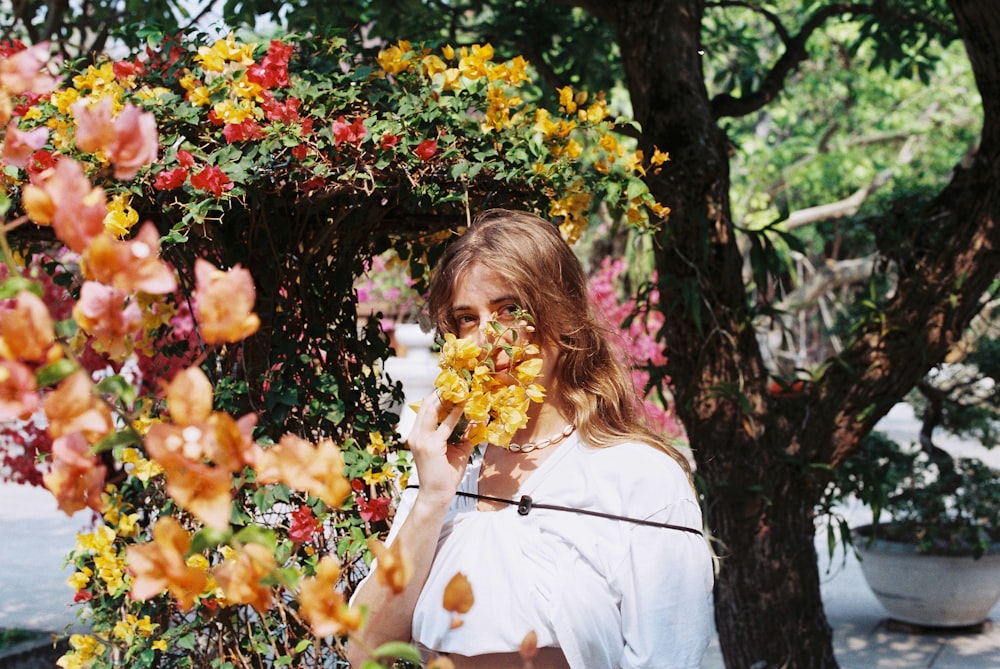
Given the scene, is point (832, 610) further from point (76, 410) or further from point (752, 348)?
point (76, 410)

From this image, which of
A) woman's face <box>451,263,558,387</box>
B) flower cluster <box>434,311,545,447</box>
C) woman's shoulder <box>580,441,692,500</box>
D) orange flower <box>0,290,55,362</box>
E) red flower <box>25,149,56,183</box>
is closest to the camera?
orange flower <box>0,290,55,362</box>

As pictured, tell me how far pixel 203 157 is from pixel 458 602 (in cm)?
153

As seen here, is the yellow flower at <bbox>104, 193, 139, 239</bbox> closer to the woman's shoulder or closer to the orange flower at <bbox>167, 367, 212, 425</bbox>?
the woman's shoulder

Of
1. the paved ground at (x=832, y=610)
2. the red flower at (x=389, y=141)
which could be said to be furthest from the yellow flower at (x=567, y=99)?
the paved ground at (x=832, y=610)

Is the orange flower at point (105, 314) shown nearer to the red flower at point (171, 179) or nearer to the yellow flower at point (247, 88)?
the red flower at point (171, 179)

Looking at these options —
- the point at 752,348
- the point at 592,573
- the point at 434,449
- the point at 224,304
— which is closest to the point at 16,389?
the point at 224,304

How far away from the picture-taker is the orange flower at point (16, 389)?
62 cm

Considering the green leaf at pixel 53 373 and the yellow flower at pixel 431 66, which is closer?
the green leaf at pixel 53 373

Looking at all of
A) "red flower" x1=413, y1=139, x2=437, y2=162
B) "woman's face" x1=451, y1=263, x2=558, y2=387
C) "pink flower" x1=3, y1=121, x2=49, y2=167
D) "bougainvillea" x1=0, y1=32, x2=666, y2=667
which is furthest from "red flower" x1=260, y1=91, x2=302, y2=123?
"pink flower" x1=3, y1=121, x2=49, y2=167

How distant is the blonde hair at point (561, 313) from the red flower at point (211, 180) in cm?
44

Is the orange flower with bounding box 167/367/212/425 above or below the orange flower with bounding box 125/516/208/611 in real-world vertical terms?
above

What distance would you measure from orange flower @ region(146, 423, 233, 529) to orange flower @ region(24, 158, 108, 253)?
0.44 feet

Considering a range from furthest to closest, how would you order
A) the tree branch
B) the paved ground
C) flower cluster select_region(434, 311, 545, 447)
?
the paved ground → the tree branch → flower cluster select_region(434, 311, 545, 447)

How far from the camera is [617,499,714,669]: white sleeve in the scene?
4.94 feet
